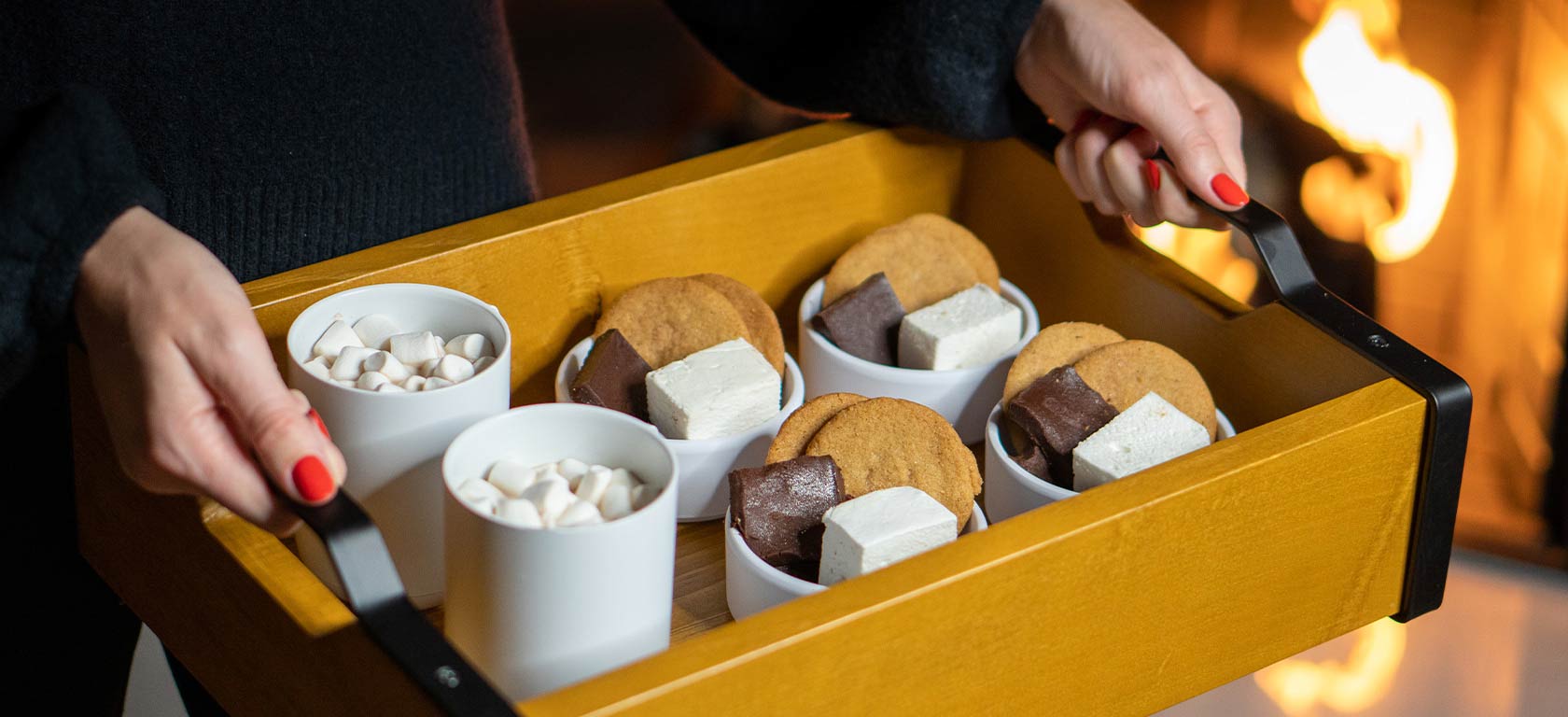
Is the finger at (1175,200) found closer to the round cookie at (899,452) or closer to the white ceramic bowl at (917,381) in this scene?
the white ceramic bowl at (917,381)

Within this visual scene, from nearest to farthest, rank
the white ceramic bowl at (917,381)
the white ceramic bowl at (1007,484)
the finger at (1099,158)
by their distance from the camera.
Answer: the white ceramic bowl at (1007,484) < the white ceramic bowl at (917,381) < the finger at (1099,158)

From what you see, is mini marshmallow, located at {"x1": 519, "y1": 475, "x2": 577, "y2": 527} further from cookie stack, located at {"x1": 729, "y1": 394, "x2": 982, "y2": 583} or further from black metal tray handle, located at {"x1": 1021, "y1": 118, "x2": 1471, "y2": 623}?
black metal tray handle, located at {"x1": 1021, "y1": 118, "x2": 1471, "y2": 623}

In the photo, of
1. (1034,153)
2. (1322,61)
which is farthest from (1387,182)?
(1034,153)

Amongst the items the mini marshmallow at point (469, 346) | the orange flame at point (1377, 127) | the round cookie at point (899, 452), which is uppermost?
the mini marshmallow at point (469, 346)

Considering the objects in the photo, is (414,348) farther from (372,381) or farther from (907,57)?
(907,57)

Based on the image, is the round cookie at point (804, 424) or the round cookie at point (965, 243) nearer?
the round cookie at point (804, 424)

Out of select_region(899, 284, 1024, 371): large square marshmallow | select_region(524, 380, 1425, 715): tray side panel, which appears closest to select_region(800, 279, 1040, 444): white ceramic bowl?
select_region(899, 284, 1024, 371): large square marshmallow

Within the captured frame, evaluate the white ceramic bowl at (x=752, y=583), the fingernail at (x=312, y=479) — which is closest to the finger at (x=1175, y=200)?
the white ceramic bowl at (x=752, y=583)
